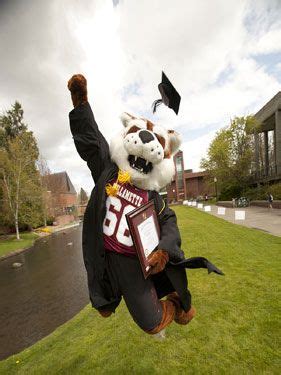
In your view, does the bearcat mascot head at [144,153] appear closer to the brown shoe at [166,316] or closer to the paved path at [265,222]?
the brown shoe at [166,316]

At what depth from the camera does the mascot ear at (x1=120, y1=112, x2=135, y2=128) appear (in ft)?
9.39

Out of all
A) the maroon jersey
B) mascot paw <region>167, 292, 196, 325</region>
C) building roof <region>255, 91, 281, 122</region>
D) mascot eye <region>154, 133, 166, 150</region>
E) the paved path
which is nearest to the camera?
the maroon jersey

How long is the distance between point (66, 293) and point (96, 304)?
776 cm

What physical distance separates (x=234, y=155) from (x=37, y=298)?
3465 centimetres

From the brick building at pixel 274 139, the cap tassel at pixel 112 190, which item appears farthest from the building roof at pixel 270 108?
the cap tassel at pixel 112 190

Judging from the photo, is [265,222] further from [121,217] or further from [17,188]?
[17,188]

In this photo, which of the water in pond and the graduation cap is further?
the water in pond

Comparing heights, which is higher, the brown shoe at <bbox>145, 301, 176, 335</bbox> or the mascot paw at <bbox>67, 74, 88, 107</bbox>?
the mascot paw at <bbox>67, 74, 88, 107</bbox>

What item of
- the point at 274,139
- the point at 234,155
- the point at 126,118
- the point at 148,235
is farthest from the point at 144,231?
the point at 234,155

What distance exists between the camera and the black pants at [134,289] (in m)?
2.35

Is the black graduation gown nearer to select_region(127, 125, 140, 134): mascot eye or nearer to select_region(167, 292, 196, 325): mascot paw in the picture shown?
select_region(167, 292, 196, 325): mascot paw

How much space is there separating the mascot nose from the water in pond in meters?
5.97

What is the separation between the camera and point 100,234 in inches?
97.1

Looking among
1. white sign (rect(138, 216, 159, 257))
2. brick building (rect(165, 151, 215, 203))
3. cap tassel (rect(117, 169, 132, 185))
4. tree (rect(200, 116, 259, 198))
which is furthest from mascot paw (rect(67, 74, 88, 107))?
brick building (rect(165, 151, 215, 203))
